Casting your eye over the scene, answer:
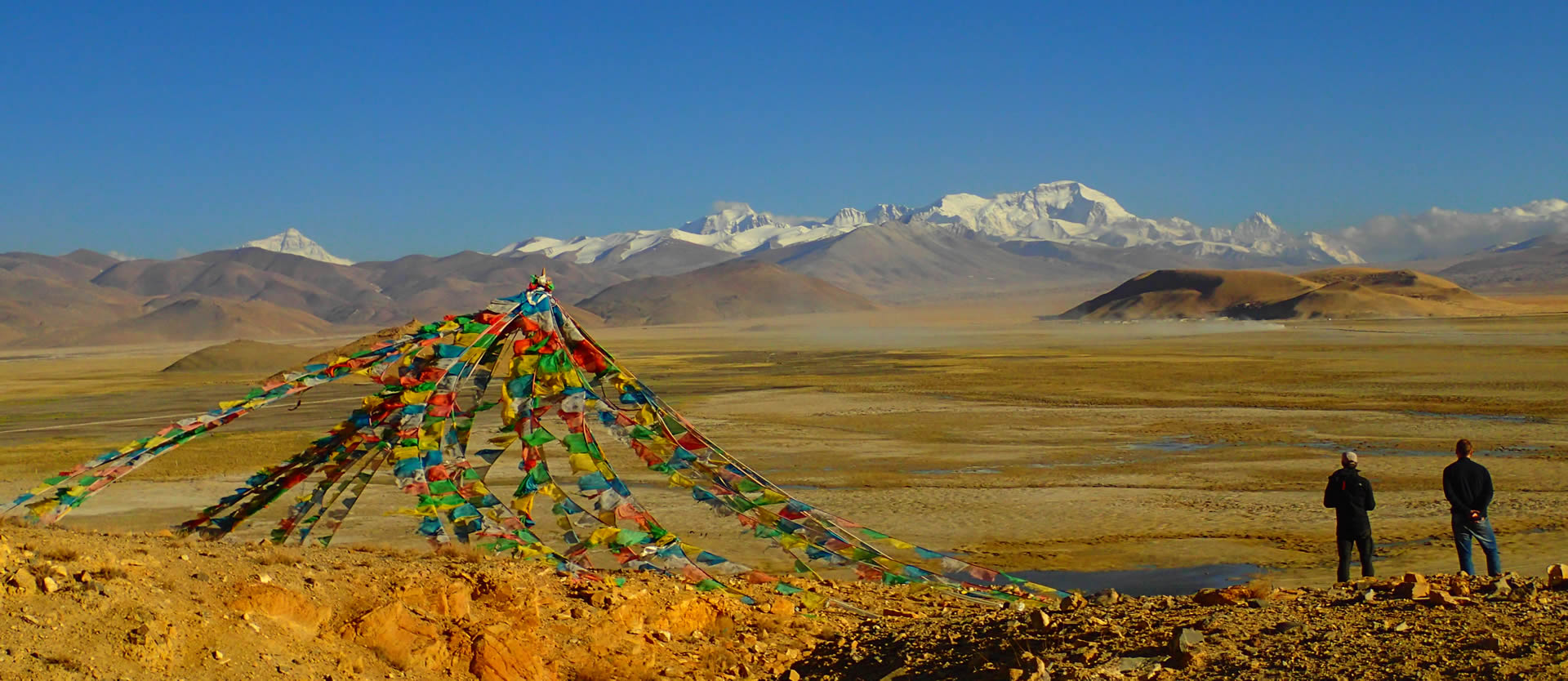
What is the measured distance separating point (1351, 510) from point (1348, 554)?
45 centimetres

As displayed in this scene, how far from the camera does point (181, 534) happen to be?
10.8 m

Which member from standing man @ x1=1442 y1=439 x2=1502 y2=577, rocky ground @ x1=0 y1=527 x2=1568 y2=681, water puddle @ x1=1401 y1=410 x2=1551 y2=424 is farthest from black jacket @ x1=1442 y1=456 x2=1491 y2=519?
water puddle @ x1=1401 y1=410 x2=1551 y2=424

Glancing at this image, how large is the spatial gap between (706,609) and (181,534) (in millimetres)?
4813

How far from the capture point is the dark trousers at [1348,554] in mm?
11383

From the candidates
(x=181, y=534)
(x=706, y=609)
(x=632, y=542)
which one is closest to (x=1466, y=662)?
(x=706, y=609)

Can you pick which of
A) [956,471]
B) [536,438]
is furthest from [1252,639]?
[956,471]

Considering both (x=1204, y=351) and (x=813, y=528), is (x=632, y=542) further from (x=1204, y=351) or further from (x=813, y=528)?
(x=1204, y=351)

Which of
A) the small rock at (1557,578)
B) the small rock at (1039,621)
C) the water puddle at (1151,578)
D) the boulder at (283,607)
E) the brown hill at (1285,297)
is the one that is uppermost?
the brown hill at (1285,297)

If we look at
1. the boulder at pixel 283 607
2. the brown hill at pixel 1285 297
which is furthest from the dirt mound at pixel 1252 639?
the brown hill at pixel 1285 297

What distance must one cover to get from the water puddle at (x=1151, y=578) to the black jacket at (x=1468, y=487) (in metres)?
3.55

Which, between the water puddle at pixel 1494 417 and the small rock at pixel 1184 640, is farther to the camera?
A: the water puddle at pixel 1494 417

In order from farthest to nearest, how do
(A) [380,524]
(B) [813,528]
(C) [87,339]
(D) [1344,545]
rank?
1. (C) [87,339]
2. (A) [380,524]
3. (D) [1344,545]
4. (B) [813,528]

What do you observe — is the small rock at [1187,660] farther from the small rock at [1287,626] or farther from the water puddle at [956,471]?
the water puddle at [956,471]

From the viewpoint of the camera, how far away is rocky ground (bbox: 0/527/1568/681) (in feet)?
21.8
